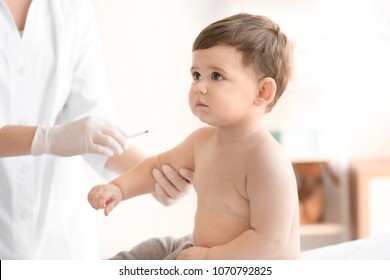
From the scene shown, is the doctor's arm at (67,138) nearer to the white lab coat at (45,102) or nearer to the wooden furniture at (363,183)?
the white lab coat at (45,102)

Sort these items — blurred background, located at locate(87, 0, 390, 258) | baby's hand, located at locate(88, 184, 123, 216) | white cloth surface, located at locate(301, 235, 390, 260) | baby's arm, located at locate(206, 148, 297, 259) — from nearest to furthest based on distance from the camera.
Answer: baby's arm, located at locate(206, 148, 297, 259)
baby's hand, located at locate(88, 184, 123, 216)
white cloth surface, located at locate(301, 235, 390, 260)
blurred background, located at locate(87, 0, 390, 258)

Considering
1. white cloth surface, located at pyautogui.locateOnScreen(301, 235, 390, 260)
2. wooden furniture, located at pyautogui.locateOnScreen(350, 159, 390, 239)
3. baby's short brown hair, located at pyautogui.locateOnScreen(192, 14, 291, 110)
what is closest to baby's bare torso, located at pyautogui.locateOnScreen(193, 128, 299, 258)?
baby's short brown hair, located at pyautogui.locateOnScreen(192, 14, 291, 110)

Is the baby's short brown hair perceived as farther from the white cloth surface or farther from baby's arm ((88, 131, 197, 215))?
the white cloth surface

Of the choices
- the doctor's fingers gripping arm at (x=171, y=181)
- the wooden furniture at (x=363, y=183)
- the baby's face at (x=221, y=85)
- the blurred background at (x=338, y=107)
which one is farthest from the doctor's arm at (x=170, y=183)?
the wooden furniture at (x=363, y=183)

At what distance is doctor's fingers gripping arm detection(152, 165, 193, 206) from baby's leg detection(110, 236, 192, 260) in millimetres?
78

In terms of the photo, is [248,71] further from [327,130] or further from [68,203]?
[327,130]

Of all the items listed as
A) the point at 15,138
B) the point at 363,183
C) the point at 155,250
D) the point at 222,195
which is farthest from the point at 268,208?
the point at 363,183

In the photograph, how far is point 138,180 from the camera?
3.38ft

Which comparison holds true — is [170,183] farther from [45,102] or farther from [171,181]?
[45,102]

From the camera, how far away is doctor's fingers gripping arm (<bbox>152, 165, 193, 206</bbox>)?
1027mm

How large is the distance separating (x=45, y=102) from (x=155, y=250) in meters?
0.35

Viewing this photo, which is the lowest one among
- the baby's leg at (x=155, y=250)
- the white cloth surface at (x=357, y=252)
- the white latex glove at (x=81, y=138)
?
the white cloth surface at (x=357, y=252)

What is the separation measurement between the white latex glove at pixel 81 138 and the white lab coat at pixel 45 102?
12cm

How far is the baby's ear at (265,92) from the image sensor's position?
34.3 inches
